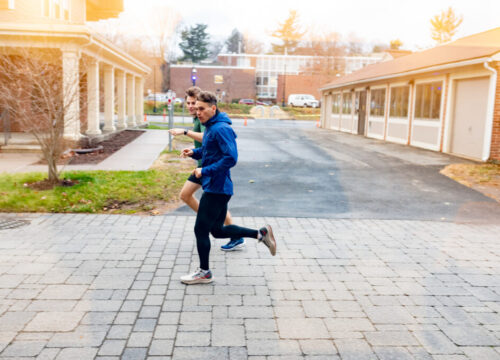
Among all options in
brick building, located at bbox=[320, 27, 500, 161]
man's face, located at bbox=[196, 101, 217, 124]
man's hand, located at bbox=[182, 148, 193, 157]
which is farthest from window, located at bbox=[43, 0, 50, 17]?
man's face, located at bbox=[196, 101, 217, 124]

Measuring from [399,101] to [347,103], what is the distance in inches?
358

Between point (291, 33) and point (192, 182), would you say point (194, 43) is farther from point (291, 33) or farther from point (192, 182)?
point (192, 182)

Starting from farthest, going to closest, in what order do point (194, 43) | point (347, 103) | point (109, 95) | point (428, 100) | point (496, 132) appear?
1. point (194, 43)
2. point (347, 103)
3. point (109, 95)
4. point (428, 100)
5. point (496, 132)

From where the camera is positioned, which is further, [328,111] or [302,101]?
[302,101]

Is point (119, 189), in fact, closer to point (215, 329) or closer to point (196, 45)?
point (215, 329)

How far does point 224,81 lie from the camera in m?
74.5

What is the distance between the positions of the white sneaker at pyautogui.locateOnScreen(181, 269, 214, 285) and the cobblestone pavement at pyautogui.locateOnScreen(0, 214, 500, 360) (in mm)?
64

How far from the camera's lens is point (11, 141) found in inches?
617

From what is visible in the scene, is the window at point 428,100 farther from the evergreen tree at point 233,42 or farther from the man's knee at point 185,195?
the evergreen tree at point 233,42

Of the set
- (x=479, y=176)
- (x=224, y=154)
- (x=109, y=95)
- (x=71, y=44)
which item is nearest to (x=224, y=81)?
(x=109, y=95)

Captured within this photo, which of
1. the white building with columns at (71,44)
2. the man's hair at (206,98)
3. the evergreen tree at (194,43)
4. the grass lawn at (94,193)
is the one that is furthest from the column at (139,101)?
the evergreen tree at (194,43)

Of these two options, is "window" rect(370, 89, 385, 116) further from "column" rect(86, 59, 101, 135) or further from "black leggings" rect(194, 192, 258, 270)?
"black leggings" rect(194, 192, 258, 270)

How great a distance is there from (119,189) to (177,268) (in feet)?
14.4

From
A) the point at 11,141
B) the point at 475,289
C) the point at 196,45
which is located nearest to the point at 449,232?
the point at 475,289
